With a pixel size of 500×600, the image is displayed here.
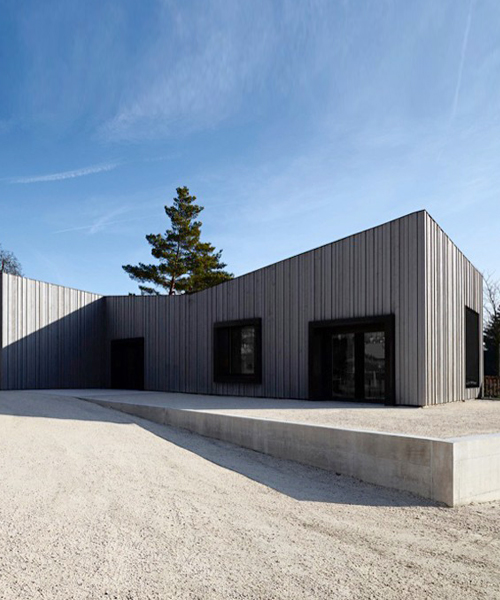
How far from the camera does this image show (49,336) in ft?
51.2

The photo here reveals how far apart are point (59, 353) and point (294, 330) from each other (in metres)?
8.73

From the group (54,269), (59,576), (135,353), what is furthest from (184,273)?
(59,576)

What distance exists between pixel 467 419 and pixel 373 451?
2789 mm

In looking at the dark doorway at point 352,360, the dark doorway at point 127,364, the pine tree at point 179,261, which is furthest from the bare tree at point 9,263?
the dark doorway at point 352,360

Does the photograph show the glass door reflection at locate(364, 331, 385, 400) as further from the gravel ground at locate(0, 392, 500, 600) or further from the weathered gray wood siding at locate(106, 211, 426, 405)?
the gravel ground at locate(0, 392, 500, 600)

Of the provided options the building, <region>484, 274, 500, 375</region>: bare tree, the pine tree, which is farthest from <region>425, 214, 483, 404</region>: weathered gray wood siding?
the pine tree

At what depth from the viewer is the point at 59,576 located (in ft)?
9.36

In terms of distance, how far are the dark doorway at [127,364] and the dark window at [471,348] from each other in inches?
398

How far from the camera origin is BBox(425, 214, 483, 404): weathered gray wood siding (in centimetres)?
947

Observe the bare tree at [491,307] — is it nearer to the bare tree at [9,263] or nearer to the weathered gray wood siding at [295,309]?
the weathered gray wood siding at [295,309]

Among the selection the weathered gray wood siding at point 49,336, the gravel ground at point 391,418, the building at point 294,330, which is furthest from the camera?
the weathered gray wood siding at point 49,336

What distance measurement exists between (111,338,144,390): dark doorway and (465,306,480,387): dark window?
10118mm

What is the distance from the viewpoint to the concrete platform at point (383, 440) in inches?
185

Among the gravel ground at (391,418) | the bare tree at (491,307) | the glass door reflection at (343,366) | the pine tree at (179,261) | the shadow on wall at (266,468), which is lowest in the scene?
the shadow on wall at (266,468)
